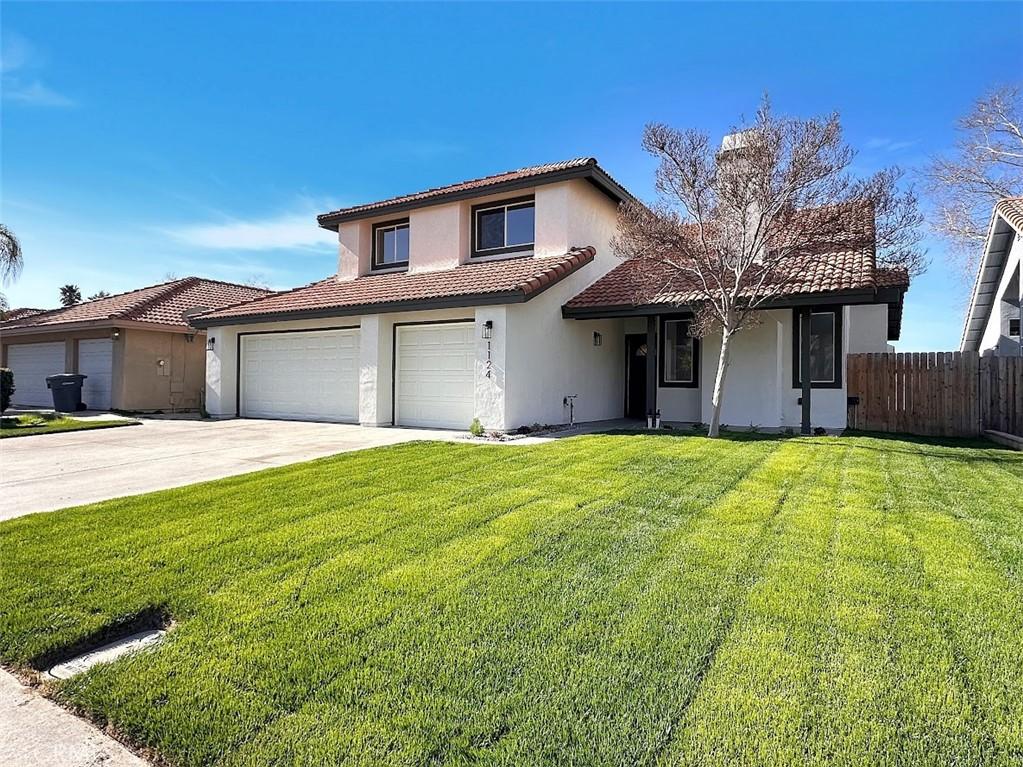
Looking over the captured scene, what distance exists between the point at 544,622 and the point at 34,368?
2465 centimetres

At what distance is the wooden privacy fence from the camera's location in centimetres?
1059

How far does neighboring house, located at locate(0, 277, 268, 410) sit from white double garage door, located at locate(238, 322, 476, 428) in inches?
149

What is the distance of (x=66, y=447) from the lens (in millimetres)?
9602

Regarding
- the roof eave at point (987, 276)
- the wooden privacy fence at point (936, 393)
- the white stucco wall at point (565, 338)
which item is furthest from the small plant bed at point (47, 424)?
the roof eave at point (987, 276)

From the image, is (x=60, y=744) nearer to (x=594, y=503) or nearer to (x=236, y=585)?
(x=236, y=585)

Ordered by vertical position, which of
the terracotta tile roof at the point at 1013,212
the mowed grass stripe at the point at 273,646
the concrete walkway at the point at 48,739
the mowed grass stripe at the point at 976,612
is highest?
the terracotta tile roof at the point at 1013,212

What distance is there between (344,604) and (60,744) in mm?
1346

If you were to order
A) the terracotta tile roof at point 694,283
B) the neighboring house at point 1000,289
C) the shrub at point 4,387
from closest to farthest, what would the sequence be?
the terracotta tile roof at point 694,283, the neighboring house at point 1000,289, the shrub at point 4,387

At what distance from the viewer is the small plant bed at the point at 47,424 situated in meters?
11.5

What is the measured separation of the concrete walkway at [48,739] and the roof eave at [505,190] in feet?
40.6

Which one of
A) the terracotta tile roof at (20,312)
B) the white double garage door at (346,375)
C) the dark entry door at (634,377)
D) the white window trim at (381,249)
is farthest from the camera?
the terracotta tile roof at (20,312)

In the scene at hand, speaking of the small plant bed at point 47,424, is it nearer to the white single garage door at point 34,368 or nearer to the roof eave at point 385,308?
the roof eave at point 385,308

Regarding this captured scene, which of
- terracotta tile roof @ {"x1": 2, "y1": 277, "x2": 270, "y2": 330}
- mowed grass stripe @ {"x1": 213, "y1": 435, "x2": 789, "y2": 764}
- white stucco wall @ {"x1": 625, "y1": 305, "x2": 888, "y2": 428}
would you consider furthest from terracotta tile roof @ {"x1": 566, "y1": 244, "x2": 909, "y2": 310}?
terracotta tile roof @ {"x1": 2, "y1": 277, "x2": 270, "y2": 330}

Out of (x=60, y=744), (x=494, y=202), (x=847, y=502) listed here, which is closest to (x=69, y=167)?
(x=494, y=202)
